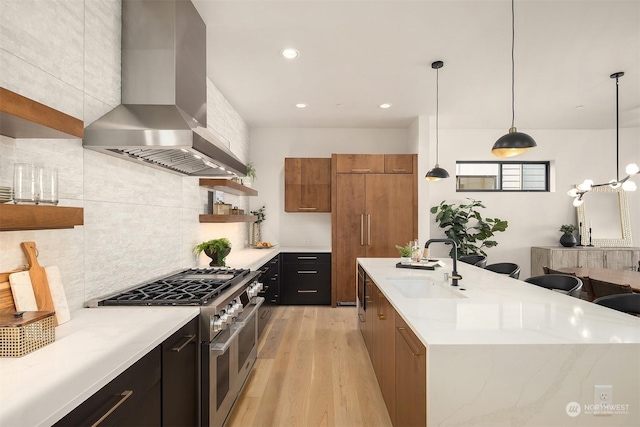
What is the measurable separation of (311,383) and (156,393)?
65.1 inches

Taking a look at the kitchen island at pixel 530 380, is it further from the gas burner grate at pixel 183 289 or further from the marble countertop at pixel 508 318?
the gas burner grate at pixel 183 289

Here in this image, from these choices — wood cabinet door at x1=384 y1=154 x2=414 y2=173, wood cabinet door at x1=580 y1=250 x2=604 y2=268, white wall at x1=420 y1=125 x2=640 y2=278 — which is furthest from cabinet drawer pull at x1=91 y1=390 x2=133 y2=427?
wood cabinet door at x1=580 y1=250 x2=604 y2=268

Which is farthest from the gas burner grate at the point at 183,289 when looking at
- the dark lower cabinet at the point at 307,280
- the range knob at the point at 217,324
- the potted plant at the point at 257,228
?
the potted plant at the point at 257,228

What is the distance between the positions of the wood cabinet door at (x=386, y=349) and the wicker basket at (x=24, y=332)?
161cm

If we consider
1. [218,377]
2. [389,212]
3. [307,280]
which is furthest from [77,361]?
[389,212]

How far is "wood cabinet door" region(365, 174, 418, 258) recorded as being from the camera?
532 centimetres

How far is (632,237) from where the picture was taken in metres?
5.92

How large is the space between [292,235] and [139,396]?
4769mm

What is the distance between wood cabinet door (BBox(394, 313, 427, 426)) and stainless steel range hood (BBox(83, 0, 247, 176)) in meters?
1.47

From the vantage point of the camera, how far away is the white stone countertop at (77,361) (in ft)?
2.82

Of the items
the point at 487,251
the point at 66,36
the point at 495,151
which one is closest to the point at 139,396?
the point at 66,36

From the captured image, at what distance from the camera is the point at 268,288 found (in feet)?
13.9

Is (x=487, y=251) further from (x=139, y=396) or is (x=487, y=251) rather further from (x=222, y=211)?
(x=139, y=396)
